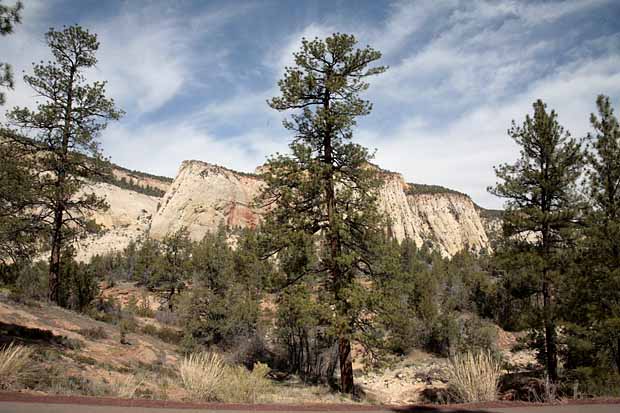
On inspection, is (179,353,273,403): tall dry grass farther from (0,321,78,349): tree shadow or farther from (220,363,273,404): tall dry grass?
(0,321,78,349): tree shadow

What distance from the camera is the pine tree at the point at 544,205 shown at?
47.1 feet

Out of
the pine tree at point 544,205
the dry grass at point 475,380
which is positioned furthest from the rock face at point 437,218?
the dry grass at point 475,380

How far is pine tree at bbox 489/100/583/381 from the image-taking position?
14352 mm

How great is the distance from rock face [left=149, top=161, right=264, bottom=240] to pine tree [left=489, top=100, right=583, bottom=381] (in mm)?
68029

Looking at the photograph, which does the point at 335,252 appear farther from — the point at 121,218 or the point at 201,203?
the point at 121,218

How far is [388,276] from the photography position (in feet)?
41.9

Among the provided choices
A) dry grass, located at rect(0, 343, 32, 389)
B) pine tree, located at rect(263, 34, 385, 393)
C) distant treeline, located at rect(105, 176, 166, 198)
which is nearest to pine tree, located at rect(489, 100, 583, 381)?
pine tree, located at rect(263, 34, 385, 393)

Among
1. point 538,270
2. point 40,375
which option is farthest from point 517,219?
point 40,375

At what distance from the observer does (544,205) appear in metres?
15.2

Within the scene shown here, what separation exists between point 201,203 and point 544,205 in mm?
75909

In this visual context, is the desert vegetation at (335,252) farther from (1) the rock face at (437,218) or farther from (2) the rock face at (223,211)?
(1) the rock face at (437,218)

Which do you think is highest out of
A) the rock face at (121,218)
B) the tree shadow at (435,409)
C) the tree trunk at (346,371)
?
the rock face at (121,218)

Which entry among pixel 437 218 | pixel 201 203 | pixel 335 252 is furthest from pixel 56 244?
pixel 437 218

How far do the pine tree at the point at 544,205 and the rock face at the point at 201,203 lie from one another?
68.0 meters
